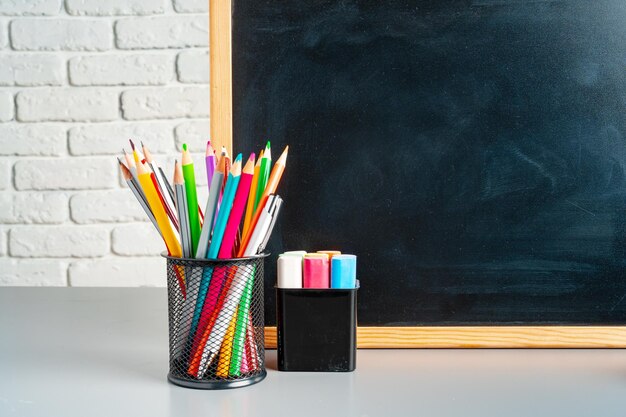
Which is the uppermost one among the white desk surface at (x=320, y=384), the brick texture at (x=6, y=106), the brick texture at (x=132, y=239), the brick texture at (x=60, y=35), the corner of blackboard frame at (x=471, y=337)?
the brick texture at (x=60, y=35)

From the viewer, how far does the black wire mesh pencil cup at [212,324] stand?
1.87 feet

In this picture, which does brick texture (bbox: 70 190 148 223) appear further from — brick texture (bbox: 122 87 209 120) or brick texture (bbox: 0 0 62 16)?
brick texture (bbox: 0 0 62 16)

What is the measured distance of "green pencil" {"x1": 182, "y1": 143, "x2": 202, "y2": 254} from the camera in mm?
550

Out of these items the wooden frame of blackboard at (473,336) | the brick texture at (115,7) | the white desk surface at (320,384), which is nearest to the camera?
the white desk surface at (320,384)

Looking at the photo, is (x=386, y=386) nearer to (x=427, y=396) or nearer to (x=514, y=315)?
(x=427, y=396)

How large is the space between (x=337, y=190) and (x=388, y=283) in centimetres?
11

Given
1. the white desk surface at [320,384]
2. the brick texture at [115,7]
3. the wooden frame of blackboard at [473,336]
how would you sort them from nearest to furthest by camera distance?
the white desk surface at [320,384] → the wooden frame of blackboard at [473,336] → the brick texture at [115,7]

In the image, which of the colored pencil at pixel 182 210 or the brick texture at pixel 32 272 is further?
the brick texture at pixel 32 272

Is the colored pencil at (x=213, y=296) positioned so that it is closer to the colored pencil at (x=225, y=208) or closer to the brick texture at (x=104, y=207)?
the colored pencil at (x=225, y=208)

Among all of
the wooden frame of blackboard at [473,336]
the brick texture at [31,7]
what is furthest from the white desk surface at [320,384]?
the brick texture at [31,7]

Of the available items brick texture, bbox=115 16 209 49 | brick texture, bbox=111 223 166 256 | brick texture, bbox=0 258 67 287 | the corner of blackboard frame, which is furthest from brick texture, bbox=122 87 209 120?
the corner of blackboard frame

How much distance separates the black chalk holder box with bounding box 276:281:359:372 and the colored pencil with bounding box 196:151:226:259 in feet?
0.29

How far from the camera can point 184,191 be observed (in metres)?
0.56

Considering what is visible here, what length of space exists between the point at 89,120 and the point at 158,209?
1091mm
